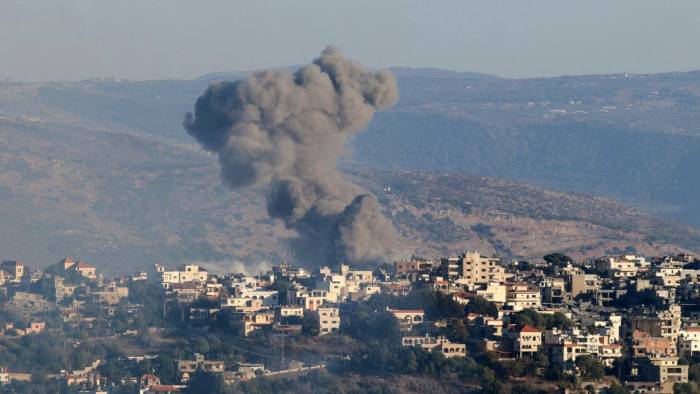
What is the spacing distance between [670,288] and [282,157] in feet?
70.3

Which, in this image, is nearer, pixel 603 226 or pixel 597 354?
pixel 597 354

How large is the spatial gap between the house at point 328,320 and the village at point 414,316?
68 mm

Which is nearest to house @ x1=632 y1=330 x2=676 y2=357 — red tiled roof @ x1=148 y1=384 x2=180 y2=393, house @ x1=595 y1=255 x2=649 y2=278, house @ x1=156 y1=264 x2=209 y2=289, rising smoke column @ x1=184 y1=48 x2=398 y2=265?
red tiled roof @ x1=148 y1=384 x2=180 y2=393

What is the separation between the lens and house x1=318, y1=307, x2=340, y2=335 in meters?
91.1

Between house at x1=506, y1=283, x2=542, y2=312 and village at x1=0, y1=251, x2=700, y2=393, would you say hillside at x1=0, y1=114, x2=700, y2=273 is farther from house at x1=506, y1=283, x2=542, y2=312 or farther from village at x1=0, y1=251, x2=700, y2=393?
house at x1=506, y1=283, x2=542, y2=312

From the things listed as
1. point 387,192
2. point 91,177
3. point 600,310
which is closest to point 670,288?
point 600,310

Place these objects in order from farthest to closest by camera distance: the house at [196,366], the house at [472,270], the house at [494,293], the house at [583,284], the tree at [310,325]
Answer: the house at [472,270], the house at [583,284], the house at [494,293], the tree at [310,325], the house at [196,366]

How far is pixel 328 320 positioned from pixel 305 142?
71.5 feet

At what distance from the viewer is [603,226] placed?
172m

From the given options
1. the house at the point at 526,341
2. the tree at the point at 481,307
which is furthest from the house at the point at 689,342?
the tree at the point at 481,307

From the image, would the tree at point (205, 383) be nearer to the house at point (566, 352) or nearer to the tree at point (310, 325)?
the tree at point (310, 325)

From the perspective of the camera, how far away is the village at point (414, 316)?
83.3m

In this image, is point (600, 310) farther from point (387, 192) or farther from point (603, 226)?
point (387, 192)

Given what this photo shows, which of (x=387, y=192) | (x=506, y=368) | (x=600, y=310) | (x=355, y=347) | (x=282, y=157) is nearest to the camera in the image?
(x=506, y=368)
